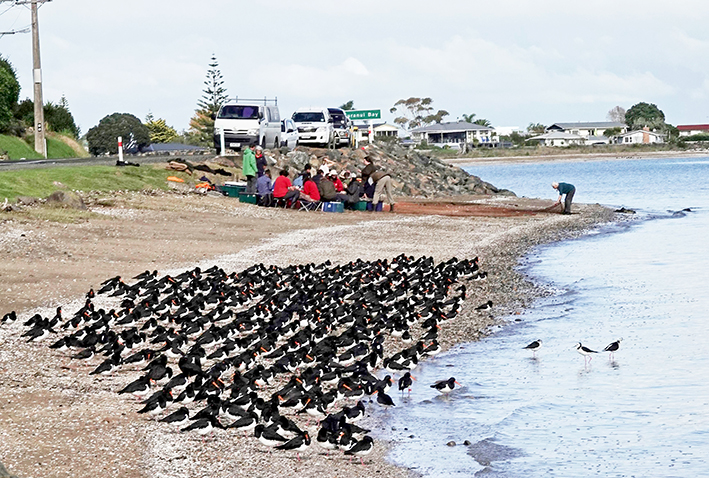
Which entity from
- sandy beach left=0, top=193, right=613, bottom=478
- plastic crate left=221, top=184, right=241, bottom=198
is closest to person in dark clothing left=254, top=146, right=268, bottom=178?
plastic crate left=221, top=184, right=241, bottom=198

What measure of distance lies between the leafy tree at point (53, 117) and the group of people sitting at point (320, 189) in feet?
82.1

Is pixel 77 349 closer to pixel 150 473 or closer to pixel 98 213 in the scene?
pixel 150 473

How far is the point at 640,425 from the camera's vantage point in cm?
1238

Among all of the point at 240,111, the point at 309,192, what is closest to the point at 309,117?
the point at 240,111

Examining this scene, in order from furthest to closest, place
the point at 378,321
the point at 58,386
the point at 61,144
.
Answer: the point at 61,144 < the point at 378,321 < the point at 58,386

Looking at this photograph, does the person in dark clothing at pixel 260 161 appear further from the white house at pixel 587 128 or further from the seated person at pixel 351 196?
the white house at pixel 587 128

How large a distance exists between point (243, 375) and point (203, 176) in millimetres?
26190

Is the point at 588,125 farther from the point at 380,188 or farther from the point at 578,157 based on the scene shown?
the point at 380,188

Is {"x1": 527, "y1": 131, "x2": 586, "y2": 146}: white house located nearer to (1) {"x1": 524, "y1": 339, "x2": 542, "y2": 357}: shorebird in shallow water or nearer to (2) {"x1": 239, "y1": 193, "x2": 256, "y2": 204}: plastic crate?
(2) {"x1": 239, "y1": 193, "x2": 256, "y2": 204}: plastic crate

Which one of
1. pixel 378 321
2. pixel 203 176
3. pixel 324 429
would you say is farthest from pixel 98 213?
pixel 324 429

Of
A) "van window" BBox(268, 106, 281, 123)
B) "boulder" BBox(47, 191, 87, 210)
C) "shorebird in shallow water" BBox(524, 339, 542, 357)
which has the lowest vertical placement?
"shorebird in shallow water" BBox(524, 339, 542, 357)

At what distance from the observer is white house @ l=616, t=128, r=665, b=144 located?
18162 centimetres

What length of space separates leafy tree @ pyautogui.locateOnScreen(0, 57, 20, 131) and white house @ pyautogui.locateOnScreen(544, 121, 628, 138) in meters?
147

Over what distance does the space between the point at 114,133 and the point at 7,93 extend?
61.3ft
